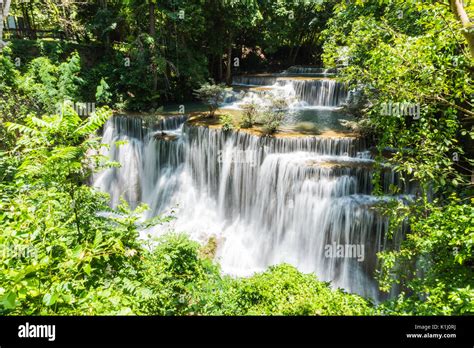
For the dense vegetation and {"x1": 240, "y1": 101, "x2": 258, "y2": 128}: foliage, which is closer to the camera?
the dense vegetation

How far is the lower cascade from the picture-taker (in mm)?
9211

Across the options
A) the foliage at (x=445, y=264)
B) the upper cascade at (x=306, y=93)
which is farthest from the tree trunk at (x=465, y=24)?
the upper cascade at (x=306, y=93)

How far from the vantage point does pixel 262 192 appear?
11.1 m

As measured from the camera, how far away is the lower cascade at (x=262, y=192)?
9211 millimetres

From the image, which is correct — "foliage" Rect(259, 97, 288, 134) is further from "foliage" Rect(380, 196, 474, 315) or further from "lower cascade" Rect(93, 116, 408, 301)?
"foliage" Rect(380, 196, 474, 315)

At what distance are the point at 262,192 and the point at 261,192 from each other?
0.05 meters

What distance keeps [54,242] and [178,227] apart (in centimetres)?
959

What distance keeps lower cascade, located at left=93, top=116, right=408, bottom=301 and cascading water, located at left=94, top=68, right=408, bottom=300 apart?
0.03 meters

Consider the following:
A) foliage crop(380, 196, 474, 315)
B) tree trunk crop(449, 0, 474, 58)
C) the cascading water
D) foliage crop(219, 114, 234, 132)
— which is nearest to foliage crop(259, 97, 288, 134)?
the cascading water

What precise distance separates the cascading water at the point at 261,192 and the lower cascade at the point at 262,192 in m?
0.03

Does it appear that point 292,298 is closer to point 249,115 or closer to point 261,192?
point 261,192

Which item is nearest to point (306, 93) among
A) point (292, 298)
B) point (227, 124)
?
point (227, 124)

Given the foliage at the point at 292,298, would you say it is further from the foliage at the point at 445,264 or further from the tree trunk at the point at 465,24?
Answer: the tree trunk at the point at 465,24
